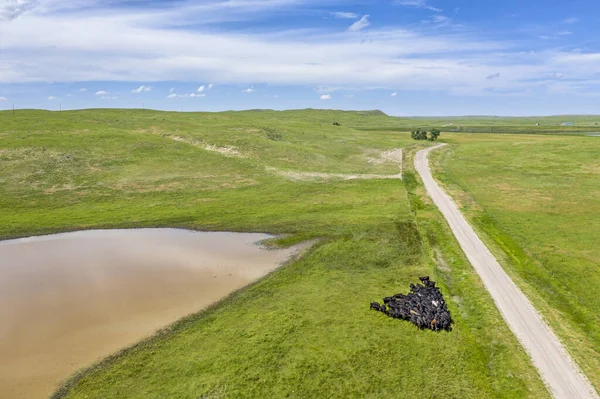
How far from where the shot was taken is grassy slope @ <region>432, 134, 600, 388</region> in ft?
94.4

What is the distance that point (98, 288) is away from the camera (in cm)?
3316

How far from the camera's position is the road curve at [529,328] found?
70.0 ft

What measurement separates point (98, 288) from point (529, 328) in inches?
1360

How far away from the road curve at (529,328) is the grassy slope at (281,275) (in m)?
0.90

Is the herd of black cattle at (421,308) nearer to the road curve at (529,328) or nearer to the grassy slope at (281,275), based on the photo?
the grassy slope at (281,275)

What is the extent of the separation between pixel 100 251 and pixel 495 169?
85.1m

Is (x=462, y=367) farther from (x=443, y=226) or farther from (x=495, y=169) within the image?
(x=495, y=169)

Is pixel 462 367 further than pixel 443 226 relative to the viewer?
No

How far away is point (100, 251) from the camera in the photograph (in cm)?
4212

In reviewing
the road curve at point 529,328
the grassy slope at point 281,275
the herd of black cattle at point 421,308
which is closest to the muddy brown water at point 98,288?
the grassy slope at point 281,275

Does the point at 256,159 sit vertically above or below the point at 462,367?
above

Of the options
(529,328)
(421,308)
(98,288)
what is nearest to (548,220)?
(529,328)

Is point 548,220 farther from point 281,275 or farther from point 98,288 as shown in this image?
point 98,288

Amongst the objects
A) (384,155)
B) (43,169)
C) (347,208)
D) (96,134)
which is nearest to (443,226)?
(347,208)
